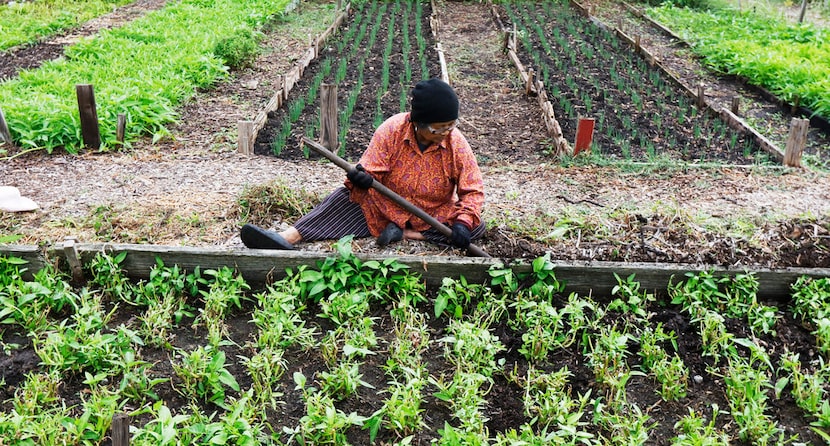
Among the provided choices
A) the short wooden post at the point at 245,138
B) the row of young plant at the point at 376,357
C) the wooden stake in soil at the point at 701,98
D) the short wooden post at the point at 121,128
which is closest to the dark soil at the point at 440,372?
the row of young plant at the point at 376,357

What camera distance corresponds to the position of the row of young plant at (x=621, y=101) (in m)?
6.14

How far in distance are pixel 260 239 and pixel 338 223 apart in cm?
50

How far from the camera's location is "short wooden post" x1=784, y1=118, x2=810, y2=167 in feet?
17.6

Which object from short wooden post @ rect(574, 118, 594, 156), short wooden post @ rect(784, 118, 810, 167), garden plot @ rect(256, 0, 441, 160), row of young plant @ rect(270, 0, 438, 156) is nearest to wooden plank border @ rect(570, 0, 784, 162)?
short wooden post @ rect(784, 118, 810, 167)

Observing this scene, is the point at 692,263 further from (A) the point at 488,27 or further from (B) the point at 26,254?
(A) the point at 488,27

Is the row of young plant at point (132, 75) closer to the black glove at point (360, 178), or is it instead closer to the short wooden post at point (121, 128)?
the short wooden post at point (121, 128)

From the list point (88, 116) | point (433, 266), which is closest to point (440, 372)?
point (433, 266)

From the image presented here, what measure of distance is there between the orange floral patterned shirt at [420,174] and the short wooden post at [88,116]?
2765 mm

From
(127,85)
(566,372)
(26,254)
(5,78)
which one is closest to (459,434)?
(566,372)

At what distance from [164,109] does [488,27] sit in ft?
→ 22.8

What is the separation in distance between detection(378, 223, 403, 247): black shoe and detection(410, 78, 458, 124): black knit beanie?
0.64m

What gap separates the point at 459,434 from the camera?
2465 millimetres

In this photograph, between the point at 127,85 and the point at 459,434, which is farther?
the point at 127,85

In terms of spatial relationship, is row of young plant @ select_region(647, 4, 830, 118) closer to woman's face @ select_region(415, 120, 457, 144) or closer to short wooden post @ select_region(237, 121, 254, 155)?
woman's face @ select_region(415, 120, 457, 144)
